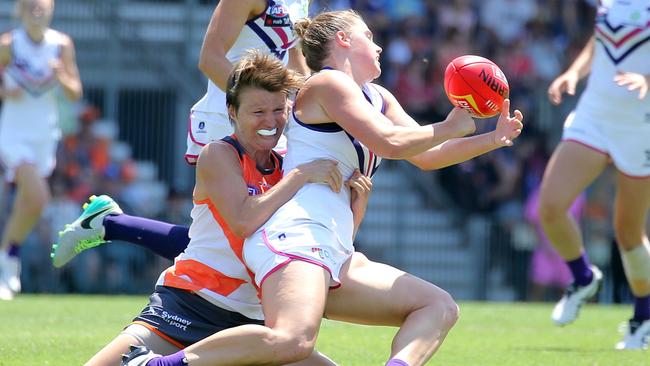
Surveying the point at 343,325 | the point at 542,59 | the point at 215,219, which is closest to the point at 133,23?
the point at 542,59

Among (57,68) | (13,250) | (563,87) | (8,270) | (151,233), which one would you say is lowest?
(8,270)

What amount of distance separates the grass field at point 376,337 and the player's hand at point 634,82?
162 cm

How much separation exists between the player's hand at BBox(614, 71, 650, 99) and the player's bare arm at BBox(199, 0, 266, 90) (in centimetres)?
254

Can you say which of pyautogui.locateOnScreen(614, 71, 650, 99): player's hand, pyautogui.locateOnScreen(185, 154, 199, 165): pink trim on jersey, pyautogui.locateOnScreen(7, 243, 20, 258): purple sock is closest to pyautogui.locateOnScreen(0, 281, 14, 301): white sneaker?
pyautogui.locateOnScreen(7, 243, 20, 258): purple sock

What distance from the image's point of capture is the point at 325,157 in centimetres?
535

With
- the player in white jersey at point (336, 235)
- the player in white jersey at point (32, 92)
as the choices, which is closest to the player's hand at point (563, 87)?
the player in white jersey at point (336, 235)

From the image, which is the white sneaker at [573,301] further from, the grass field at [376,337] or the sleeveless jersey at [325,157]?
the sleeveless jersey at [325,157]

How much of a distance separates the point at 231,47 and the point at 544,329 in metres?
3.91

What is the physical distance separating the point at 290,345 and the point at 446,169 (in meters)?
12.0

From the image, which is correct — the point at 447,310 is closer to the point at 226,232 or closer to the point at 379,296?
the point at 379,296

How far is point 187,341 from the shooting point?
539cm

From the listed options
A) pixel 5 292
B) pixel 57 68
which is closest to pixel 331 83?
pixel 5 292

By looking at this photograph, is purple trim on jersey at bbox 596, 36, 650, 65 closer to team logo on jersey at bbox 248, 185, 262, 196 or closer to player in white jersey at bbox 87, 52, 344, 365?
player in white jersey at bbox 87, 52, 344, 365

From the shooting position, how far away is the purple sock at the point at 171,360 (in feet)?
16.2
